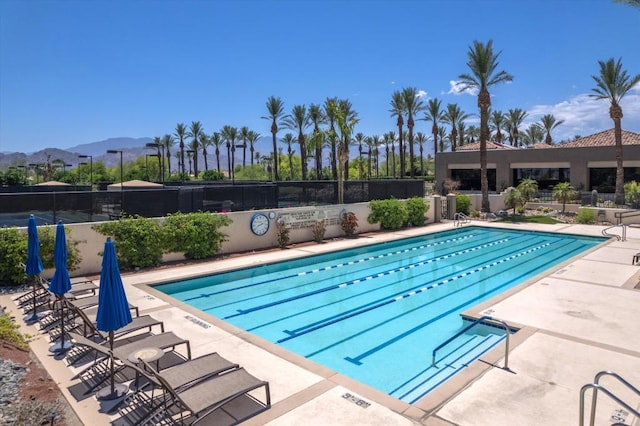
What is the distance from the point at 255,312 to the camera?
10.9 metres

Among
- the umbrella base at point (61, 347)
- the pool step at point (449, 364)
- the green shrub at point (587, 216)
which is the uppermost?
the green shrub at point (587, 216)

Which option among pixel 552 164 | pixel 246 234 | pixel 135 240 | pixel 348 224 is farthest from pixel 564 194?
pixel 135 240

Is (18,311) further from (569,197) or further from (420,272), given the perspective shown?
(569,197)

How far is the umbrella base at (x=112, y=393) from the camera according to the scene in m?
5.86

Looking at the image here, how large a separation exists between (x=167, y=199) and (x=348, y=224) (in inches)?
332

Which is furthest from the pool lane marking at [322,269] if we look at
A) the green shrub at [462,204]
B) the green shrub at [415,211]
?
the green shrub at [462,204]

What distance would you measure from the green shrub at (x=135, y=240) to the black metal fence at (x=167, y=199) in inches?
41.8

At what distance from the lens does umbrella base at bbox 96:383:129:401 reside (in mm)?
5859

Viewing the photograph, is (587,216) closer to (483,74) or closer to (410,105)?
(483,74)

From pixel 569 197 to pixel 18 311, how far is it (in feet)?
101

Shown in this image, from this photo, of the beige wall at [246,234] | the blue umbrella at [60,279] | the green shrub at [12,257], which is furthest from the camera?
the beige wall at [246,234]

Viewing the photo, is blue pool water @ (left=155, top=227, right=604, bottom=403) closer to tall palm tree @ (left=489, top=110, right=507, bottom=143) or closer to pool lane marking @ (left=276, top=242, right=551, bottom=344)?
pool lane marking @ (left=276, top=242, right=551, bottom=344)

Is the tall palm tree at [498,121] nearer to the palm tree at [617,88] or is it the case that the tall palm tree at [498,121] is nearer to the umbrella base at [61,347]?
the palm tree at [617,88]

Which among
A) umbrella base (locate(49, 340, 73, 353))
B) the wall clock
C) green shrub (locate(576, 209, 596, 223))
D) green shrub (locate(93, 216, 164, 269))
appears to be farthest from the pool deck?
green shrub (locate(576, 209, 596, 223))
